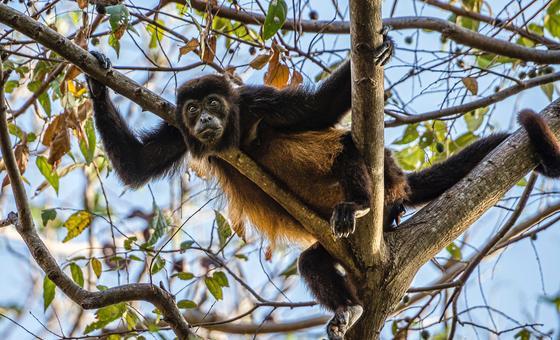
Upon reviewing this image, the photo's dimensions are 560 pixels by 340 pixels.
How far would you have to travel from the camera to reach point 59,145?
5.43 metres

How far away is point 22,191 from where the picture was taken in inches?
164

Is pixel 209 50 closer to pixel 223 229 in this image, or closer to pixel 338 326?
pixel 223 229

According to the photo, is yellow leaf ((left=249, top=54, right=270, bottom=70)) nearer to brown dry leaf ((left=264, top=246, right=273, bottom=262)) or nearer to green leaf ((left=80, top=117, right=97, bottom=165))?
green leaf ((left=80, top=117, right=97, bottom=165))

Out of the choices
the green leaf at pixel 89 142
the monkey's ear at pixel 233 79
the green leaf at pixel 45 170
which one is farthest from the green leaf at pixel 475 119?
the green leaf at pixel 45 170

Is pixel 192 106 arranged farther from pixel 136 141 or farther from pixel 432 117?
pixel 432 117

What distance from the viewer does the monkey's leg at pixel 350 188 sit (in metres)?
4.56

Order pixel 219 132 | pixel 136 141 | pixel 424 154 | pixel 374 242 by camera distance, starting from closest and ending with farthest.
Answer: pixel 374 242 → pixel 219 132 → pixel 136 141 → pixel 424 154

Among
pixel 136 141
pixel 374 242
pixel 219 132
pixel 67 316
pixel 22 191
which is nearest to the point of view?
pixel 22 191

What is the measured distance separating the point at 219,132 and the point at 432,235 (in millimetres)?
1760

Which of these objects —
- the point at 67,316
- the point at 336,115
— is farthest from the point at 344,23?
the point at 67,316

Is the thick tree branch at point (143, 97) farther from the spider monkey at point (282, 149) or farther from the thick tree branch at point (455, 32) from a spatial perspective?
the thick tree branch at point (455, 32)

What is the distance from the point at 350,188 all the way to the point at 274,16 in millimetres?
1310

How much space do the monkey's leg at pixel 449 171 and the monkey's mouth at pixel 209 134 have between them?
163cm

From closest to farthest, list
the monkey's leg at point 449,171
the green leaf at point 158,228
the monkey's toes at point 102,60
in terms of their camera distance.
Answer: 1. the monkey's toes at point 102,60
2. the green leaf at point 158,228
3. the monkey's leg at point 449,171
